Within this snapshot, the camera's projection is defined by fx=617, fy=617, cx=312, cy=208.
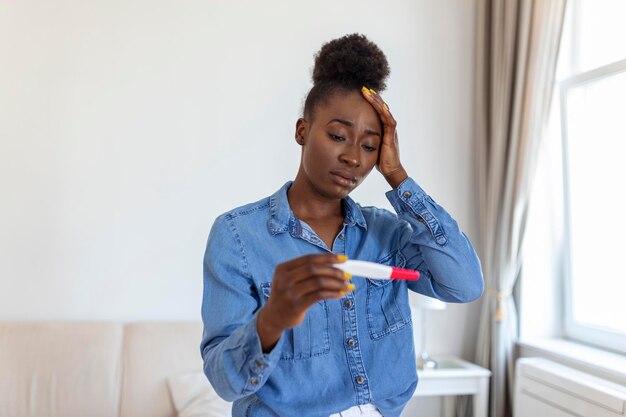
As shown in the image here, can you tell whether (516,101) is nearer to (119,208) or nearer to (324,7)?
(324,7)

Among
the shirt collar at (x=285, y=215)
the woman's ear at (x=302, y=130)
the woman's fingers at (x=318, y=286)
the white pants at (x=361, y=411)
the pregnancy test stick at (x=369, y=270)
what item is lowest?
the white pants at (x=361, y=411)

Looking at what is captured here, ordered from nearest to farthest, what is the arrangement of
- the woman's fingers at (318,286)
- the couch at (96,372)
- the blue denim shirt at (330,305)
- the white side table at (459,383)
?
the woman's fingers at (318,286)
the blue denim shirt at (330,305)
the couch at (96,372)
the white side table at (459,383)

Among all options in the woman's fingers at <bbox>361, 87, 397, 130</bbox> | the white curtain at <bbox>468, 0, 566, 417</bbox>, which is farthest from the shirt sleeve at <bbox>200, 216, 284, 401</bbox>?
the white curtain at <bbox>468, 0, 566, 417</bbox>

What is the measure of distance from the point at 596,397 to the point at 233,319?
1664mm

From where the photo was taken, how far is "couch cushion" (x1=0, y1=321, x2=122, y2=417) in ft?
7.91

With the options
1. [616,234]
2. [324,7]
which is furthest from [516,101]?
[324,7]

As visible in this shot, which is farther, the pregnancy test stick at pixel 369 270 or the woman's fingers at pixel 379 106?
the woman's fingers at pixel 379 106

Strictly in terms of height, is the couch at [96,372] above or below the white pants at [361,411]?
below

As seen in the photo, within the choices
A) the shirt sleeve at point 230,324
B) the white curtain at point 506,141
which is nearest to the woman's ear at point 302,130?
the shirt sleeve at point 230,324

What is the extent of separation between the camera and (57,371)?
96.3 inches

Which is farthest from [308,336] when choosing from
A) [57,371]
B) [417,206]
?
[57,371]

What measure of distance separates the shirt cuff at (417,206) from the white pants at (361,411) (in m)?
0.32

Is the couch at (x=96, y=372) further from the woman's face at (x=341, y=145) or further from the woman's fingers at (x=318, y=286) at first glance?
the woman's fingers at (x=318, y=286)

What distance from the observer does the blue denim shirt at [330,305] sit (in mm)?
1016
